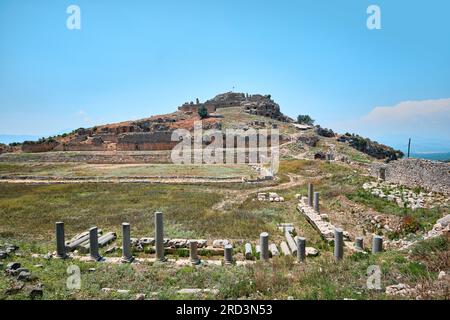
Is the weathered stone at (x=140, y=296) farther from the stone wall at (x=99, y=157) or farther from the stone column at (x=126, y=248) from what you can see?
the stone wall at (x=99, y=157)

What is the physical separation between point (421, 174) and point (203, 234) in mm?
14617

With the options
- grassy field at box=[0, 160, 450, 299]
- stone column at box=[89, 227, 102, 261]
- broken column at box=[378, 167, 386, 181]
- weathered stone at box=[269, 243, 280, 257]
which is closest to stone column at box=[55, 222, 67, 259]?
grassy field at box=[0, 160, 450, 299]

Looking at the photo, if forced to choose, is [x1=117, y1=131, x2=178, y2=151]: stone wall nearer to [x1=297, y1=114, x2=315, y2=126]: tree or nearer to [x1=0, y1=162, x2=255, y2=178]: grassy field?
[x1=0, y1=162, x2=255, y2=178]: grassy field

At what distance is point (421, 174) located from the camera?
18.7 m

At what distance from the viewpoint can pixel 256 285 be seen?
7.20 m

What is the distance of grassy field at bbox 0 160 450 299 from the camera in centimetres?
Result: 709

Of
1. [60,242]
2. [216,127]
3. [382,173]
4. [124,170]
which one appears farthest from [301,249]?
[216,127]

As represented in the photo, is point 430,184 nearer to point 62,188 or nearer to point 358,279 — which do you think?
point 358,279

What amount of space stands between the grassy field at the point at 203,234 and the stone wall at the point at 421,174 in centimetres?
304

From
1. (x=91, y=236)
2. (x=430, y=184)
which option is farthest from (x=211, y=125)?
(x=91, y=236)

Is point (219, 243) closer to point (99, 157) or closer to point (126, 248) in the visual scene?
point (126, 248)

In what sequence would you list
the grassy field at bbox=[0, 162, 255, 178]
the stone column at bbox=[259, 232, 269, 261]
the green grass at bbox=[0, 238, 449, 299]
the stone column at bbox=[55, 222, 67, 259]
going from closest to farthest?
the green grass at bbox=[0, 238, 449, 299] < the stone column at bbox=[259, 232, 269, 261] < the stone column at bbox=[55, 222, 67, 259] < the grassy field at bbox=[0, 162, 255, 178]

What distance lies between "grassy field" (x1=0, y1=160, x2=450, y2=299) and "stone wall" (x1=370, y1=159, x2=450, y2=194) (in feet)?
9.98
